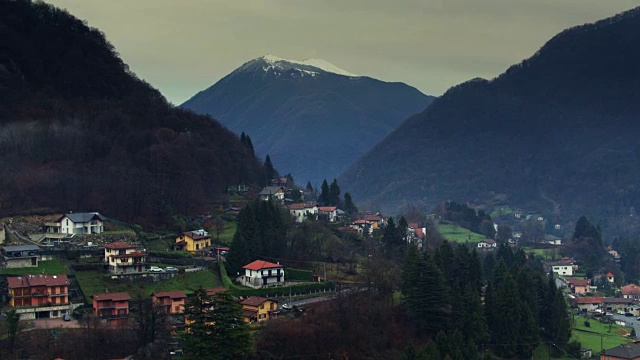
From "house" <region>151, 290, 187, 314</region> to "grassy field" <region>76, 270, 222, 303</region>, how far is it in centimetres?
171

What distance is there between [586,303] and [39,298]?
4664 centimetres

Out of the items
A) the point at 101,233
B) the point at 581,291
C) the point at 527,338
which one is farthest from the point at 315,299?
the point at 581,291

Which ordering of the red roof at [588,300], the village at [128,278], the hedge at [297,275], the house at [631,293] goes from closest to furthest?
the village at [128,278], the hedge at [297,275], the red roof at [588,300], the house at [631,293]

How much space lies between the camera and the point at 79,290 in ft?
173

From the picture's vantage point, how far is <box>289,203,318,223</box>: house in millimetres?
83438

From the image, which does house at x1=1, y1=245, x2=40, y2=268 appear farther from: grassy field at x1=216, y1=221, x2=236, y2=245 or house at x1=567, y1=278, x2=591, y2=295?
house at x1=567, y1=278, x2=591, y2=295

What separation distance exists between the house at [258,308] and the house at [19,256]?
1330 centimetres

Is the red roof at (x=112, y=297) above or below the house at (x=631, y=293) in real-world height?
above

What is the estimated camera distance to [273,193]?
8725 cm

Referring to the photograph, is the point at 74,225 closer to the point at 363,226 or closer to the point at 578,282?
the point at 363,226

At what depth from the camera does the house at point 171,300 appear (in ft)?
169

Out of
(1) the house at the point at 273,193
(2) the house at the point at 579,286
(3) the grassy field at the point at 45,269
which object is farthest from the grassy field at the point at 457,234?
(3) the grassy field at the point at 45,269

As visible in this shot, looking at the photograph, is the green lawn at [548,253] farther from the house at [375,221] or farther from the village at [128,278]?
the village at [128,278]

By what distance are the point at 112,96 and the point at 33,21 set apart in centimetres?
1352
